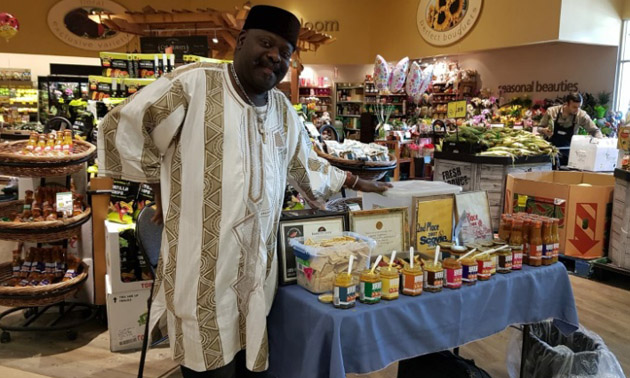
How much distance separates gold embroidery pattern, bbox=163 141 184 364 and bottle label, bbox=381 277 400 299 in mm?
688

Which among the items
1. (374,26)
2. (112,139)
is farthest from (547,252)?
(374,26)

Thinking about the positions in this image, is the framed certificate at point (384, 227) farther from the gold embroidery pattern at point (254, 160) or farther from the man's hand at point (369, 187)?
the gold embroidery pattern at point (254, 160)

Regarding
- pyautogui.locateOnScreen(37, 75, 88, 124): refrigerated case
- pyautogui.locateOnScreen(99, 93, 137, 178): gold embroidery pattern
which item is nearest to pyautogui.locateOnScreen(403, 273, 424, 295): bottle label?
pyautogui.locateOnScreen(99, 93, 137, 178): gold embroidery pattern

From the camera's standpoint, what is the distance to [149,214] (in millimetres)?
2646

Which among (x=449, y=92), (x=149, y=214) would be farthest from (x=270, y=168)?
(x=449, y=92)

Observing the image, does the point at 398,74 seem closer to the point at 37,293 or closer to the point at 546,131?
the point at 546,131

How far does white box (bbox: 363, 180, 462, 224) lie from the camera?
86.1 inches

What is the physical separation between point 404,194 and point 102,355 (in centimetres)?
228

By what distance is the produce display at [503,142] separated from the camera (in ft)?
20.8

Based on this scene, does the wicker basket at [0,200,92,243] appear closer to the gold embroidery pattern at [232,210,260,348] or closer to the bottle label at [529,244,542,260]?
the gold embroidery pattern at [232,210,260,348]

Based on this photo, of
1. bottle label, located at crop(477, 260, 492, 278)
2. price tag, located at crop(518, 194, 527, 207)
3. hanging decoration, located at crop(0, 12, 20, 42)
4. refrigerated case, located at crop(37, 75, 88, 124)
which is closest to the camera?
bottle label, located at crop(477, 260, 492, 278)

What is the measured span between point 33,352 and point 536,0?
10.1 meters

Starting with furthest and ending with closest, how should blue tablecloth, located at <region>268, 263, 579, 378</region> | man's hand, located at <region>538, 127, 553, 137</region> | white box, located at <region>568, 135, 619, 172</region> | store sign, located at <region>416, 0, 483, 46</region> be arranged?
store sign, located at <region>416, 0, 483, 46</region> < man's hand, located at <region>538, 127, 553, 137</region> < white box, located at <region>568, 135, 619, 172</region> < blue tablecloth, located at <region>268, 263, 579, 378</region>

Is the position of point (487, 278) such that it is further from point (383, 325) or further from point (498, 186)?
point (498, 186)
